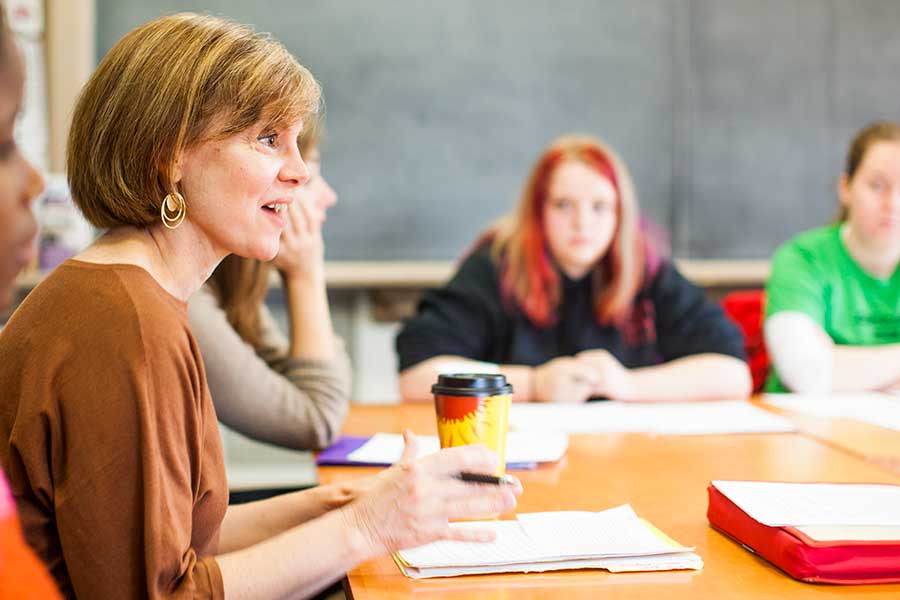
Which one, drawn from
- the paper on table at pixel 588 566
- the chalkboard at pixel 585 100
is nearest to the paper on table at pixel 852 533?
the paper on table at pixel 588 566

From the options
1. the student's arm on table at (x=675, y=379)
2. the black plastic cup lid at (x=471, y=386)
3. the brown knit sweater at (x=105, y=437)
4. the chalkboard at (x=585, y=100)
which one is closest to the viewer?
the brown knit sweater at (x=105, y=437)

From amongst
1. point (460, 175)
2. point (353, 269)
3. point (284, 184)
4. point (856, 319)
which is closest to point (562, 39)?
point (460, 175)

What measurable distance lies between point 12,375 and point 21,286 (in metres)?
2.00

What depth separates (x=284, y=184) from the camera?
3.59ft

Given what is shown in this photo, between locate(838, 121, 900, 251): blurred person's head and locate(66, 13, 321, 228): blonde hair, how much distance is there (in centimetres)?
168

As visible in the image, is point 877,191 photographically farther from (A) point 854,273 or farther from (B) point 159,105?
(B) point 159,105

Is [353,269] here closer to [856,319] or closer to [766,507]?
[856,319]

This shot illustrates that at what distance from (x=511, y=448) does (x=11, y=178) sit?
1.00 meters

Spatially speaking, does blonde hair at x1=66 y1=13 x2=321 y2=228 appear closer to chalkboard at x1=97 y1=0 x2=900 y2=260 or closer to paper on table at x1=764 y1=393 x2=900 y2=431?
paper on table at x1=764 y1=393 x2=900 y2=431

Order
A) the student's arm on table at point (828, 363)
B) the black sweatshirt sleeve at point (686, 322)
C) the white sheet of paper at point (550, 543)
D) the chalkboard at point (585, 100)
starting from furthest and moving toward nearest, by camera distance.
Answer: the chalkboard at point (585, 100) < the black sweatshirt sleeve at point (686, 322) < the student's arm on table at point (828, 363) < the white sheet of paper at point (550, 543)

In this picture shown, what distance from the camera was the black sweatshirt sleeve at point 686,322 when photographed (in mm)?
2227

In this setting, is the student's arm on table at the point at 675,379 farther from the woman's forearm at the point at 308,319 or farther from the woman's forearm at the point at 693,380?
the woman's forearm at the point at 308,319

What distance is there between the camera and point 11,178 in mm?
590

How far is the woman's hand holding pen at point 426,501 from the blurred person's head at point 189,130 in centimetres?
30
